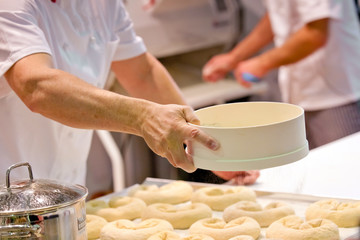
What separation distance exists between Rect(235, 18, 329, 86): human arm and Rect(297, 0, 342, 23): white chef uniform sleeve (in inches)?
1.4

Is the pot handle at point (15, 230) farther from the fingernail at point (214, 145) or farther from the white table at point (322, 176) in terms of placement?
the white table at point (322, 176)

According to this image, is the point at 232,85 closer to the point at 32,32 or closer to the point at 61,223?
the point at 32,32

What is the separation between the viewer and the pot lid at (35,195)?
1227mm

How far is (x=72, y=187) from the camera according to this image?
1.34 metres

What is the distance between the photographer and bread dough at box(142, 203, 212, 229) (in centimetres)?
160

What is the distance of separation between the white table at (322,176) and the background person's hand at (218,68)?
881mm

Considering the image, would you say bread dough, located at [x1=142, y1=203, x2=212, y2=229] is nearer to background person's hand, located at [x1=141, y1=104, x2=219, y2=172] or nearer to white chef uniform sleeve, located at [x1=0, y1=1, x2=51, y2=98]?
background person's hand, located at [x1=141, y1=104, x2=219, y2=172]

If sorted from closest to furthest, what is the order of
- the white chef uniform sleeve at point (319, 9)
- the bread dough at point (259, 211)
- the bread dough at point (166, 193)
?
the bread dough at point (259, 211), the bread dough at point (166, 193), the white chef uniform sleeve at point (319, 9)

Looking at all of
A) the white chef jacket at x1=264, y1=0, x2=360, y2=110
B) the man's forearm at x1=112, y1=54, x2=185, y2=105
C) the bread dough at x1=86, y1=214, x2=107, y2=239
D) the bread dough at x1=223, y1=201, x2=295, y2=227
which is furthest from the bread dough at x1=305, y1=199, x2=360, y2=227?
the white chef jacket at x1=264, y1=0, x2=360, y2=110

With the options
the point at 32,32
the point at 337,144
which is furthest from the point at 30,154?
the point at 337,144

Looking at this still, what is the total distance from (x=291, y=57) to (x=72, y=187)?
5.47 ft

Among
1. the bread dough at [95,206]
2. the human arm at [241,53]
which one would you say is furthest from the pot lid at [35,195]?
the human arm at [241,53]

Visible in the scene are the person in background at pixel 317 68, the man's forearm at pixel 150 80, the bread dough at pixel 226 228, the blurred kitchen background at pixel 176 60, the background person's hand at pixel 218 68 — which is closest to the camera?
the bread dough at pixel 226 228

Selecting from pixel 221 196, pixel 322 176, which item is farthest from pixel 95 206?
pixel 322 176
